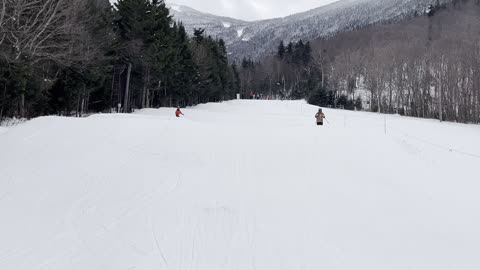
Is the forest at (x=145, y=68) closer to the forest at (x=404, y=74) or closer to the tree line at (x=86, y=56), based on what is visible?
the tree line at (x=86, y=56)

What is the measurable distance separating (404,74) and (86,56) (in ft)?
175

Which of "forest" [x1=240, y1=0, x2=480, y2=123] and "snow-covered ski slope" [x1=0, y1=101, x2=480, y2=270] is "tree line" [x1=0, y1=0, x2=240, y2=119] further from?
"forest" [x1=240, y1=0, x2=480, y2=123]

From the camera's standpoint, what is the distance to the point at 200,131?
15922 millimetres

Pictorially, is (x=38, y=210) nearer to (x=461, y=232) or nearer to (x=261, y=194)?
(x=261, y=194)

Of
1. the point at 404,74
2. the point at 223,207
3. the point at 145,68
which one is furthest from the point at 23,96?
the point at 404,74

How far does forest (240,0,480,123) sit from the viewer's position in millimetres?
48031

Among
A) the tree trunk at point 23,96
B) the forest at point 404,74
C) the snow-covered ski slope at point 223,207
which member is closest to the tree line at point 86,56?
the tree trunk at point 23,96

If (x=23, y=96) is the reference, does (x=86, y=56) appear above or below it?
above

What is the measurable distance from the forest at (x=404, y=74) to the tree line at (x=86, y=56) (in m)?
33.5

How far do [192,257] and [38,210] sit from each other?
11.5 feet

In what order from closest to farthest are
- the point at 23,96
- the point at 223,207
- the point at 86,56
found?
the point at 223,207 → the point at 23,96 → the point at 86,56

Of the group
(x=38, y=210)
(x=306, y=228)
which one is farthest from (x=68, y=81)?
(x=306, y=228)

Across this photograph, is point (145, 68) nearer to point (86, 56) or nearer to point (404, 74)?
point (86, 56)

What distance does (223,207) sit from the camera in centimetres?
698
